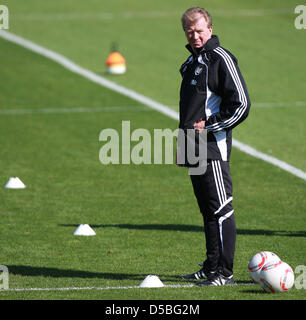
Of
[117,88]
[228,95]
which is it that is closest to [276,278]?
[228,95]

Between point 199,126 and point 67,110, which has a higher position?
point 67,110

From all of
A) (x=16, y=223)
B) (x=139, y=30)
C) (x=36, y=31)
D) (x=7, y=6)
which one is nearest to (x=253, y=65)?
(x=139, y=30)

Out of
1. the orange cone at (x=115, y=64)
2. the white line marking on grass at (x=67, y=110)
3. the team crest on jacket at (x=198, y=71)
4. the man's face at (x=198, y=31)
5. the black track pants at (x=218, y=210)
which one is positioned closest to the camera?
the man's face at (x=198, y=31)

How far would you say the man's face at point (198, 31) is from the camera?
7748mm

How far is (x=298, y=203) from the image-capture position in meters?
12.5

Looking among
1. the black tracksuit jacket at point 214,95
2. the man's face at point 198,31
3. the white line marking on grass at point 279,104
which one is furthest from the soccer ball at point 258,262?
the white line marking on grass at point 279,104

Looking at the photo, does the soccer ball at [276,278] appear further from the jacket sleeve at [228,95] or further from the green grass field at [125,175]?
the jacket sleeve at [228,95]

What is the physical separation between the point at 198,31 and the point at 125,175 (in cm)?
706

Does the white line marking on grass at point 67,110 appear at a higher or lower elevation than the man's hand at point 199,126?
higher

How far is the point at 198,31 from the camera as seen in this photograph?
25.6 feet

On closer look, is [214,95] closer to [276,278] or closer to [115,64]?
[276,278]

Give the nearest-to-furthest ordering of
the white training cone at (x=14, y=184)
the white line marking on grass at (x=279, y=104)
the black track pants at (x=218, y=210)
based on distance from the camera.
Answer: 1. the black track pants at (x=218, y=210)
2. the white training cone at (x=14, y=184)
3. the white line marking on grass at (x=279, y=104)
